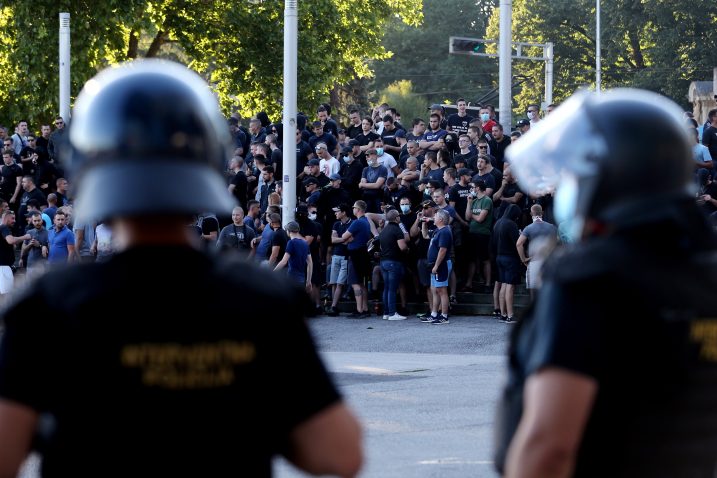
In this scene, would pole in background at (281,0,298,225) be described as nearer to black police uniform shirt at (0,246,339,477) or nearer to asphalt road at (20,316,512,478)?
asphalt road at (20,316,512,478)

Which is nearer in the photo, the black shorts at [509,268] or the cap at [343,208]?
the black shorts at [509,268]

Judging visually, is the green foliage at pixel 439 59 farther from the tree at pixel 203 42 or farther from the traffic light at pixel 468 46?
the traffic light at pixel 468 46

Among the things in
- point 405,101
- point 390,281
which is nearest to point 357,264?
point 390,281

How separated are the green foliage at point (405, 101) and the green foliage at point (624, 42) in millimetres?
6058

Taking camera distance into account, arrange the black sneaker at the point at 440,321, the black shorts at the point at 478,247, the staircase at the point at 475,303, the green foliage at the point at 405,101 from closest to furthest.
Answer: the black sneaker at the point at 440,321 < the black shorts at the point at 478,247 < the staircase at the point at 475,303 < the green foliage at the point at 405,101

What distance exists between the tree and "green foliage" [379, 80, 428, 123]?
36.3 m

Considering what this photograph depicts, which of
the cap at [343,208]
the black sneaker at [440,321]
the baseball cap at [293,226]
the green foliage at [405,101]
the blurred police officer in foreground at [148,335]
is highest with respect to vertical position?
the green foliage at [405,101]

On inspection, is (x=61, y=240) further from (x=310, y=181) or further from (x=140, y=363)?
(x=140, y=363)

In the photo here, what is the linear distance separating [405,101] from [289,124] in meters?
54.6

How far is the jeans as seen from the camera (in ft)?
64.3

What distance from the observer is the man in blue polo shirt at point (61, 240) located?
20.6m

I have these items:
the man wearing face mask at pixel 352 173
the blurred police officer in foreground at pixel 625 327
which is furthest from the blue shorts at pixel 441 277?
the blurred police officer in foreground at pixel 625 327

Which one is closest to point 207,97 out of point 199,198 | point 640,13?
point 199,198

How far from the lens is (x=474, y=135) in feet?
67.7
